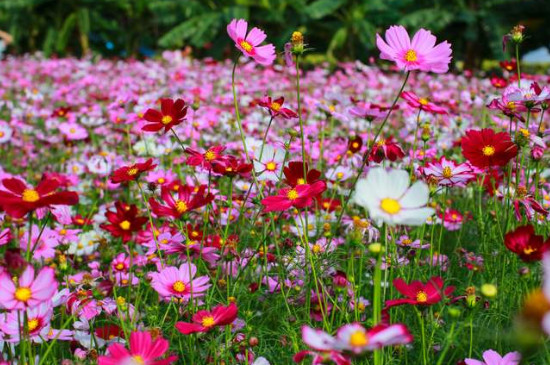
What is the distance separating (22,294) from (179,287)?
0.29 m

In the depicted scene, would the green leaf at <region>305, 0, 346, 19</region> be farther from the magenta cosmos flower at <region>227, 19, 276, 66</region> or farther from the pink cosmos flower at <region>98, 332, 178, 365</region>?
the pink cosmos flower at <region>98, 332, 178, 365</region>

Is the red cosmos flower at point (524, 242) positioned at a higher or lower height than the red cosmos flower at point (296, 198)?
lower

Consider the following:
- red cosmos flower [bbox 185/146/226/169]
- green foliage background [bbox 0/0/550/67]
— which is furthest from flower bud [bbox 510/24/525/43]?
green foliage background [bbox 0/0/550/67]

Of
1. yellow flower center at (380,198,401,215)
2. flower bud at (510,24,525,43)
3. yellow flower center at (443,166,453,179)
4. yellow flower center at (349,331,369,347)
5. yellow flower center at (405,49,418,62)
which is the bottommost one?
yellow flower center at (349,331,369,347)

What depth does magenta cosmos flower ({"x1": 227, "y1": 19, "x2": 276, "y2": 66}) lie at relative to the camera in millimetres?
957

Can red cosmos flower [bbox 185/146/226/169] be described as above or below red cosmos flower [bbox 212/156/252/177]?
above

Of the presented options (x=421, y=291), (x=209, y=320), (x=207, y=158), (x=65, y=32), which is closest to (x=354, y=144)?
(x=207, y=158)

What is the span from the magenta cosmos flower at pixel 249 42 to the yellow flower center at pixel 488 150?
39cm

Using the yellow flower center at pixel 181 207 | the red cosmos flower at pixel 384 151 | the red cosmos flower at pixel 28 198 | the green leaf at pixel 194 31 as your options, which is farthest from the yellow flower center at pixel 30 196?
the green leaf at pixel 194 31

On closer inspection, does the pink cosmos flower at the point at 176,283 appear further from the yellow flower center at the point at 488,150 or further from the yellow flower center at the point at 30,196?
the yellow flower center at the point at 488,150

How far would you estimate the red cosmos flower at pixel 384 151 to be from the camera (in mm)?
1036

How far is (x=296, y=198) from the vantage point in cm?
87

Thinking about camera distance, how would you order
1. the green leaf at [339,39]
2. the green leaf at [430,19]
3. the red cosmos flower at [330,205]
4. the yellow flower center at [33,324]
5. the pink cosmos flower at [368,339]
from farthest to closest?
1. the green leaf at [339,39]
2. the green leaf at [430,19]
3. the red cosmos flower at [330,205]
4. the yellow flower center at [33,324]
5. the pink cosmos flower at [368,339]

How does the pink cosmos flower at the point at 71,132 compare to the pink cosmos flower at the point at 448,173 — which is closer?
the pink cosmos flower at the point at 448,173
